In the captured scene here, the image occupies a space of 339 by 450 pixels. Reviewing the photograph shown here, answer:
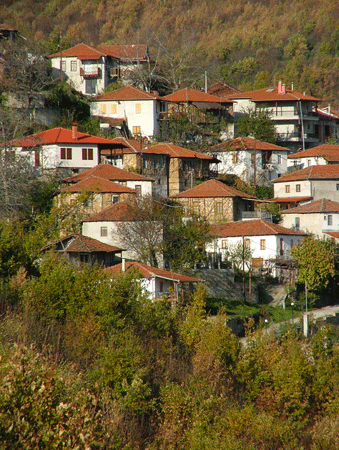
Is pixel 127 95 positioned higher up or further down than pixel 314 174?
higher up

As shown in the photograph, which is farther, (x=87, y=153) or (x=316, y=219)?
(x=87, y=153)

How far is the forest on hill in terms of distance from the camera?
10838 cm

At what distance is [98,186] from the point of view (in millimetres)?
54938

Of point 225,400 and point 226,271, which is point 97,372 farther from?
point 226,271

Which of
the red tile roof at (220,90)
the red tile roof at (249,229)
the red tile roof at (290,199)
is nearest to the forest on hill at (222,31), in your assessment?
the red tile roof at (220,90)

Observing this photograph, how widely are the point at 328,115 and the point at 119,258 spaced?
39.3 meters

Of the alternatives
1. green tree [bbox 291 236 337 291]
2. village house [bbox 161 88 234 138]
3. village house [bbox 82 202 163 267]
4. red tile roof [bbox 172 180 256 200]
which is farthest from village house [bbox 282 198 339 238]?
village house [bbox 161 88 234 138]

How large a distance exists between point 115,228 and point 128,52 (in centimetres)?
3491

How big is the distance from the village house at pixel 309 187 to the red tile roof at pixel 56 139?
1309cm

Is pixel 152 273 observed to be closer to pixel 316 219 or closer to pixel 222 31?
pixel 316 219

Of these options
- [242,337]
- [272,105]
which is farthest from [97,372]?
[272,105]

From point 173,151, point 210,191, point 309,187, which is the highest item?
point 173,151

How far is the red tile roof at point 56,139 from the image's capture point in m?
59.0

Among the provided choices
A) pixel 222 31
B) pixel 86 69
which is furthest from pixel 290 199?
pixel 222 31
